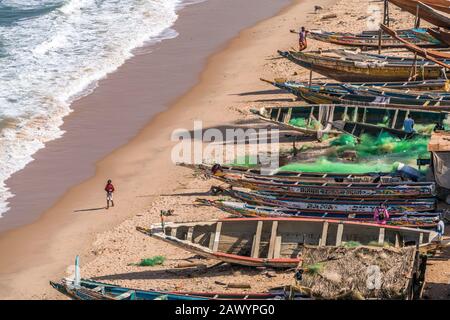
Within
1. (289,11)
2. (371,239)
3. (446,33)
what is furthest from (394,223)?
(289,11)

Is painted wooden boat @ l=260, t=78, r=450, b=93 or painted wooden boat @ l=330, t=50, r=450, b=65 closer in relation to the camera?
painted wooden boat @ l=260, t=78, r=450, b=93

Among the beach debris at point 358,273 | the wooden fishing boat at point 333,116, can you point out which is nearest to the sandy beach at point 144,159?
the wooden fishing boat at point 333,116

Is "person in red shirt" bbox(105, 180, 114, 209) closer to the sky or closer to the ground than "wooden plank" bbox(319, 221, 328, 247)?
closer to the ground

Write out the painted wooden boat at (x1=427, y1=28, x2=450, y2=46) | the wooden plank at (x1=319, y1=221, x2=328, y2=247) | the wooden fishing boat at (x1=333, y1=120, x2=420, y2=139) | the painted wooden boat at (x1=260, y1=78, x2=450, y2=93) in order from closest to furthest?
the wooden plank at (x1=319, y1=221, x2=328, y2=247) → the wooden fishing boat at (x1=333, y1=120, x2=420, y2=139) → the painted wooden boat at (x1=260, y1=78, x2=450, y2=93) → the painted wooden boat at (x1=427, y1=28, x2=450, y2=46)

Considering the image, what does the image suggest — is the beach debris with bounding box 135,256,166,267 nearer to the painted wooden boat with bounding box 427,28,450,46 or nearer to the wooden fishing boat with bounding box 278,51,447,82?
the wooden fishing boat with bounding box 278,51,447,82

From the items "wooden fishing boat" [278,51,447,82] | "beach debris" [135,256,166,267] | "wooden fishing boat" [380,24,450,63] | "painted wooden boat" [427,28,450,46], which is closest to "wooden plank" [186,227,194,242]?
"beach debris" [135,256,166,267]

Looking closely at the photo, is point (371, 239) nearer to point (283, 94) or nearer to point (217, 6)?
point (283, 94)

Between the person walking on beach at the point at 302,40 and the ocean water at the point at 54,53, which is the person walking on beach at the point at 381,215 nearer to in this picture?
the ocean water at the point at 54,53
